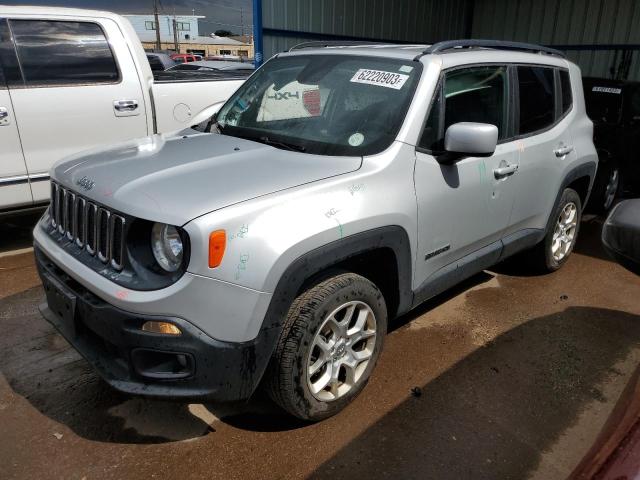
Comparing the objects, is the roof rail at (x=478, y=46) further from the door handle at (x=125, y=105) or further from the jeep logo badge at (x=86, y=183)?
the door handle at (x=125, y=105)

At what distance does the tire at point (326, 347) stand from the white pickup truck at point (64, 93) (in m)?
2.17

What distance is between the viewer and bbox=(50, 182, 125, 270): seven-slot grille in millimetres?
2328

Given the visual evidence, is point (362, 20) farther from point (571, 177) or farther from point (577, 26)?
point (571, 177)

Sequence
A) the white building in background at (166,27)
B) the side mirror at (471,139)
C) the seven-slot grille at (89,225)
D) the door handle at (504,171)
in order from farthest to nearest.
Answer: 1. the white building in background at (166,27)
2. the door handle at (504,171)
3. the side mirror at (471,139)
4. the seven-slot grille at (89,225)

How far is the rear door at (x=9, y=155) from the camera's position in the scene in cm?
449

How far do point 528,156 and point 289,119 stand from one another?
169cm

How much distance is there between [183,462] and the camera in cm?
249

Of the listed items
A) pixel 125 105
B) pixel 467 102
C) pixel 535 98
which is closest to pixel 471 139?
pixel 467 102

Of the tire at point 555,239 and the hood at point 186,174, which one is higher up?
the hood at point 186,174

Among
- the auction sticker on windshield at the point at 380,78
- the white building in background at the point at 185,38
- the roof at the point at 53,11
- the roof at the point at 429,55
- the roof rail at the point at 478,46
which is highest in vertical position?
the roof at the point at 53,11

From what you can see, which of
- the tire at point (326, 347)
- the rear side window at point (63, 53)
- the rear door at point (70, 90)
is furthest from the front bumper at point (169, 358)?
the rear side window at point (63, 53)

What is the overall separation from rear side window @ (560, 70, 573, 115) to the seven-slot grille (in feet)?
11.6

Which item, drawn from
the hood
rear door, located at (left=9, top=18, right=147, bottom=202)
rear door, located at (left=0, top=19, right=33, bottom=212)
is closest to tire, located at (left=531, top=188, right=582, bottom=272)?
the hood

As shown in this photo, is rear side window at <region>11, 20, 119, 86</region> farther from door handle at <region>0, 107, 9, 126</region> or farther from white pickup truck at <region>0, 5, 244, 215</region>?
door handle at <region>0, 107, 9, 126</region>
